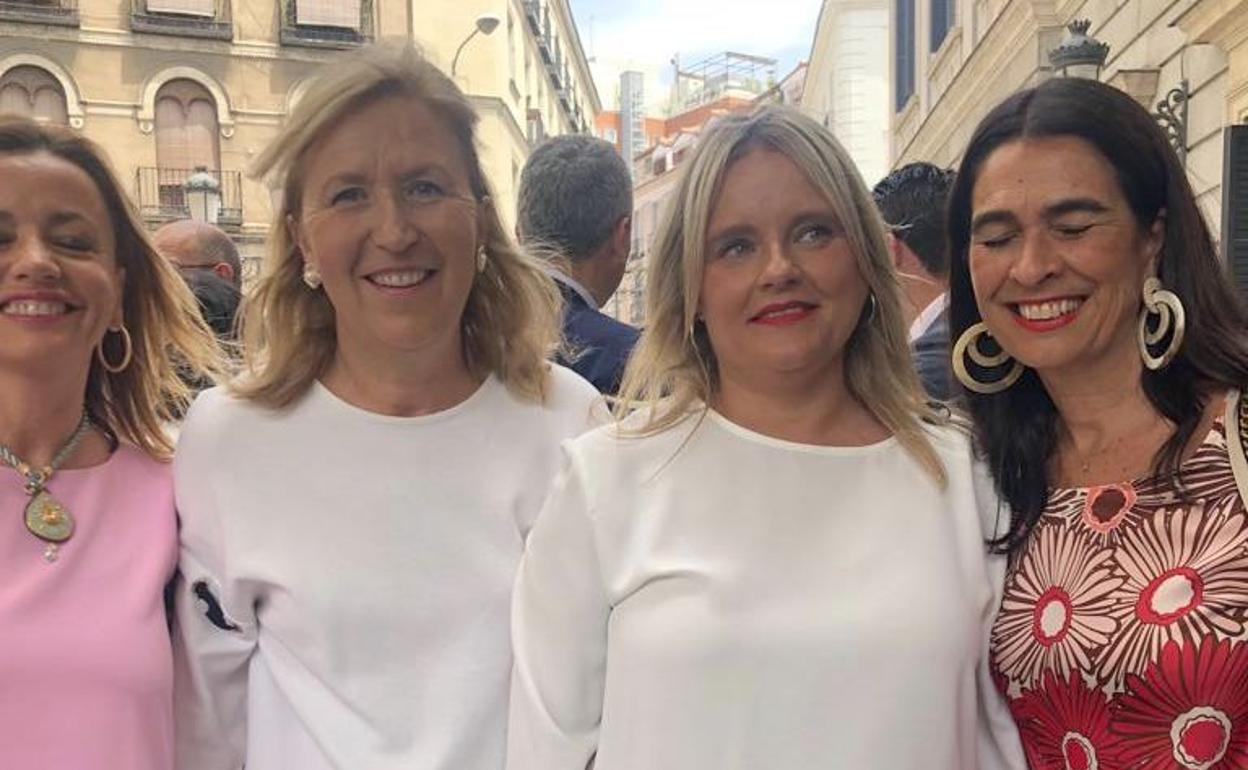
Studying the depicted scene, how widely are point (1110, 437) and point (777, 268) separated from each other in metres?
0.74

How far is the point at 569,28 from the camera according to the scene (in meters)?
41.8

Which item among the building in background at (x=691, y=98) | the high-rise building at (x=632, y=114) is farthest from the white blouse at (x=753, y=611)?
the high-rise building at (x=632, y=114)

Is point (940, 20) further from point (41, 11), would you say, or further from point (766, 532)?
point (41, 11)

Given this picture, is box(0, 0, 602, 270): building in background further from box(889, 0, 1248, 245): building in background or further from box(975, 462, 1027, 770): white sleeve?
box(975, 462, 1027, 770): white sleeve

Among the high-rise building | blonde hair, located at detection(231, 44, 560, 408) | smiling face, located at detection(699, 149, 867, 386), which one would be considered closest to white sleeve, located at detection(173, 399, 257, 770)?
blonde hair, located at detection(231, 44, 560, 408)

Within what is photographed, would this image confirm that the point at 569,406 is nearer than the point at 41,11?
Yes

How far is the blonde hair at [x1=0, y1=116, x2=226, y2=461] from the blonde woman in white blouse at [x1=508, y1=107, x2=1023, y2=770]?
3.38 feet

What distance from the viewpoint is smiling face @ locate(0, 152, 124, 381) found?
7.03ft

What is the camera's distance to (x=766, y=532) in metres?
1.88

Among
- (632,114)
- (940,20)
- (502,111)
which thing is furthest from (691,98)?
(940,20)

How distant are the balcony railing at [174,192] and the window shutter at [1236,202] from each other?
1911cm

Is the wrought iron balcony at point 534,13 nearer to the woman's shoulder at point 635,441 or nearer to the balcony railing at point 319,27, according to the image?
the balcony railing at point 319,27

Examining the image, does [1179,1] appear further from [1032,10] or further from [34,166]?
[34,166]

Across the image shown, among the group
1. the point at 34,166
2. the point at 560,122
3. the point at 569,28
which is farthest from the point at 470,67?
the point at 34,166
